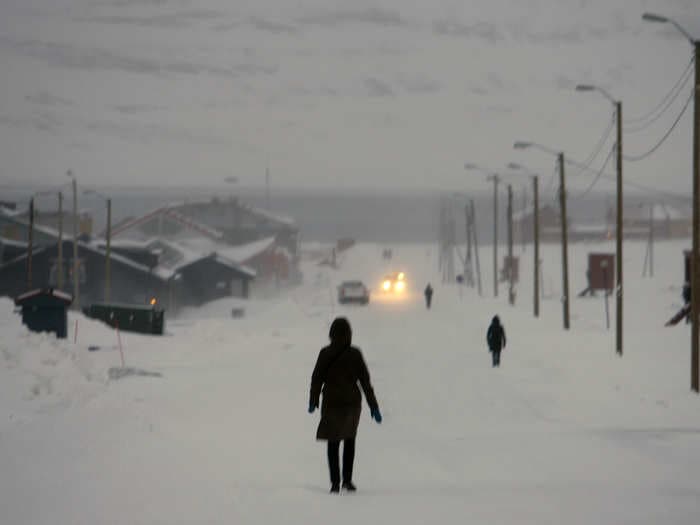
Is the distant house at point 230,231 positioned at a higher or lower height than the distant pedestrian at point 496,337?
higher

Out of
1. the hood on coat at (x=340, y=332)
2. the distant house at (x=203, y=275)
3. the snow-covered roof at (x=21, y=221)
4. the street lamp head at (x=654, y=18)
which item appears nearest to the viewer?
the hood on coat at (x=340, y=332)

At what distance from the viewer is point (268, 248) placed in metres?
106

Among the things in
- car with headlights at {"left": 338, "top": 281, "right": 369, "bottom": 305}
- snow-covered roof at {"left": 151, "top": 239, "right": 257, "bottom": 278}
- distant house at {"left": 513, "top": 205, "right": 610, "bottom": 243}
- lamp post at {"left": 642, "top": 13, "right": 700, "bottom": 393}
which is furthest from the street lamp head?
distant house at {"left": 513, "top": 205, "right": 610, "bottom": 243}

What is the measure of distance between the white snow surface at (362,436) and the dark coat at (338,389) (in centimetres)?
69

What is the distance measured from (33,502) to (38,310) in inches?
1074

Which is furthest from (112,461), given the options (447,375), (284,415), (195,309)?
(195,309)

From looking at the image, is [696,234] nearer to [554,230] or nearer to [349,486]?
[349,486]

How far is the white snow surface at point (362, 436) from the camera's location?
389 inches

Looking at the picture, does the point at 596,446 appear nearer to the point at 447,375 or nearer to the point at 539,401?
the point at 539,401

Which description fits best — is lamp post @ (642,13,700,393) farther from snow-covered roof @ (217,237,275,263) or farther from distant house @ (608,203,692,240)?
distant house @ (608,203,692,240)

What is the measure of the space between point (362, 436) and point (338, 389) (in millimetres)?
5496

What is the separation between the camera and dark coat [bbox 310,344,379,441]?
10.3 meters

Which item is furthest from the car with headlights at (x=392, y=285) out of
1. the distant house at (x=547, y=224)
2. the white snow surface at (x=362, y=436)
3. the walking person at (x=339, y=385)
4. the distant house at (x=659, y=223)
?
the walking person at (x=339, y=385)

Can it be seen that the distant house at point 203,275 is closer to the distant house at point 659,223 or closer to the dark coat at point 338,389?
the dark coat at point 338,389
